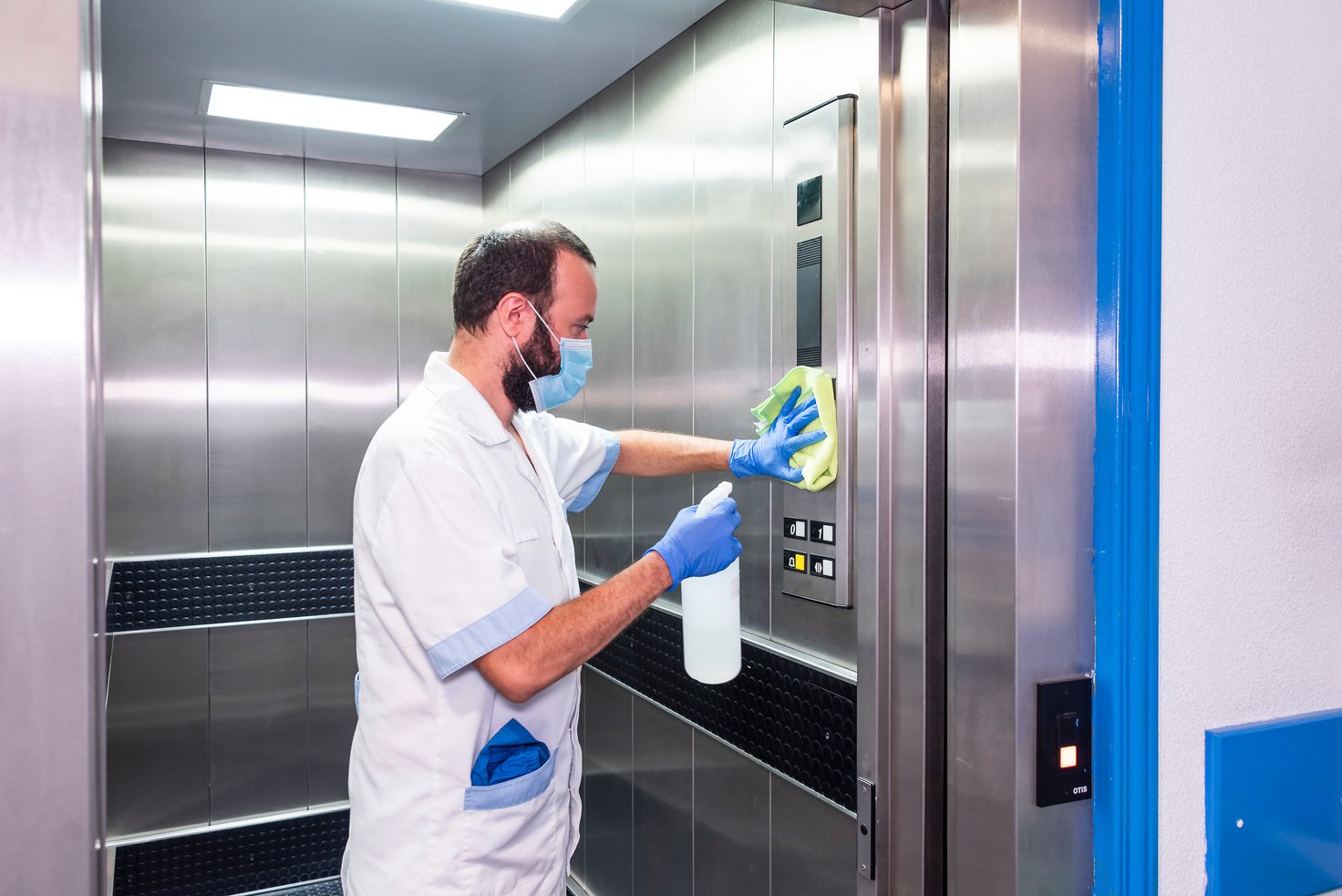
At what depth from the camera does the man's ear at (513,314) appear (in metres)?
1.93

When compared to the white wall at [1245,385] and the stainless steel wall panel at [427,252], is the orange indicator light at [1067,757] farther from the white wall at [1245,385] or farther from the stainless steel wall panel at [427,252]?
the stainless steel wall panel at [427,252]

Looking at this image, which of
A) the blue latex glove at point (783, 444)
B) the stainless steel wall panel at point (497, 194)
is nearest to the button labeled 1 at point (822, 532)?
the blue latex glove at point (783, 444)

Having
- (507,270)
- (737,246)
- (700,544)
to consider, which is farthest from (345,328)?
(700,544)

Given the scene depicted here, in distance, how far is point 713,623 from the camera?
2.12m

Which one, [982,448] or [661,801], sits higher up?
[982,448]

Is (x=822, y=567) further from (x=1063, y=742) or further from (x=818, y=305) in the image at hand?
(x=1063, y=742)

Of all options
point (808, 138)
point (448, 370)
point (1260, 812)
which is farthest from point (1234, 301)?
point (448, 370)

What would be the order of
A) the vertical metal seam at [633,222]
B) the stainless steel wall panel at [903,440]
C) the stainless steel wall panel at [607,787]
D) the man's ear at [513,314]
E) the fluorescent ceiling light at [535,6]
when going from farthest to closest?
the stainless steel wall panel at [607,787] < the vertical metal seam at [633,222] < the fluorescent ceiling light at [535,6] < the man's ear at [513,314] < the stainless steel wall panel at [903,440]

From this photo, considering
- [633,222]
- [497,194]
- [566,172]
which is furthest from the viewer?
[497,194]

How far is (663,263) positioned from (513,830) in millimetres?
1716

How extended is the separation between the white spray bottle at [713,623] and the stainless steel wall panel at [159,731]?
107 inches

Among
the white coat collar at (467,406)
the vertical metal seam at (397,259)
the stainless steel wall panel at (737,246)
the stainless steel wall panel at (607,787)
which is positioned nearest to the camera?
the white coat collar at (467,406)

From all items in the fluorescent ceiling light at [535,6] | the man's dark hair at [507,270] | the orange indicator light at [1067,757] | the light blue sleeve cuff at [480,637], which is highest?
the fluorescent ceiling light at [535,6]

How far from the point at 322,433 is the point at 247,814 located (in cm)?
168
